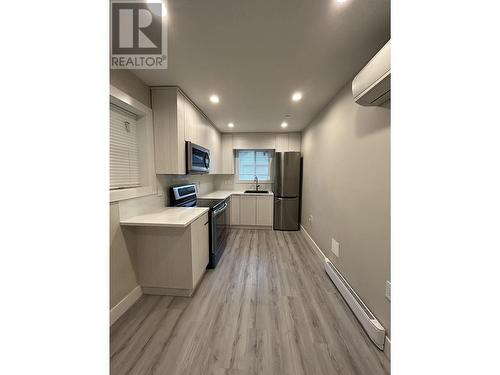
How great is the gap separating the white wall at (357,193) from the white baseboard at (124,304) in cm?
221

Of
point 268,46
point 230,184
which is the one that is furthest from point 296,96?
point 230,184

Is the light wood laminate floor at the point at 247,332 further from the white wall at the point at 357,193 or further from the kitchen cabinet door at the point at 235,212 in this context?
the kitchen cabinet door at the point at 235,212

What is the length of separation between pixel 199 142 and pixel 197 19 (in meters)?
1.77

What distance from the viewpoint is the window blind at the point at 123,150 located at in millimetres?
Answer: 1726

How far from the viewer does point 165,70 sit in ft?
5.74

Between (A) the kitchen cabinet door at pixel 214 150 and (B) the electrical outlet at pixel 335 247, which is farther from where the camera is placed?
(A) the kitchen cabinet door at pixel 214 150

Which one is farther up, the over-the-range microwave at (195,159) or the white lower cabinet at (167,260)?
the over-the-range microwave at (195,159)

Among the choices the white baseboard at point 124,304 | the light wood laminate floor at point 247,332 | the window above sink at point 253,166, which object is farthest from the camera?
the window above sink at point 253,166

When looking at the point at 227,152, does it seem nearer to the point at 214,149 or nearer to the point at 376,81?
the point at 214,149

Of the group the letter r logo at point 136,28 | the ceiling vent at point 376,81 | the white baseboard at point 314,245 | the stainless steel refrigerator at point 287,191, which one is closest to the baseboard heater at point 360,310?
the white baseboard at point 314,245

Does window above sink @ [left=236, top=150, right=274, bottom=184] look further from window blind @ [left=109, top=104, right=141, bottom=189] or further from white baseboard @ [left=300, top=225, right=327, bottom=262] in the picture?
window blind @ [left=109, top=104, right=141, bottom=189]

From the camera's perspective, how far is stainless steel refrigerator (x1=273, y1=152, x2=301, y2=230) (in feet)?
13.4
